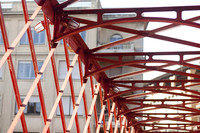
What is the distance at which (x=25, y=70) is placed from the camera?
4628 centimetres

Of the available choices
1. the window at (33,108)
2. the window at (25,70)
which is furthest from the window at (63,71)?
the window at (33,108)

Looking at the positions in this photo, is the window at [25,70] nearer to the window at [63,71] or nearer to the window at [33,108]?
the window at [63,71]

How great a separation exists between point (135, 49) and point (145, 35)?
28.7m

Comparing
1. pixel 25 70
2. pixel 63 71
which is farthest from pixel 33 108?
pixel 63 71

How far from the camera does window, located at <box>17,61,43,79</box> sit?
45.9 m

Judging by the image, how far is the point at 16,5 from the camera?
47.9 metres

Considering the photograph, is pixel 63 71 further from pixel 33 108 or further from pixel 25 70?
pixel 33 108

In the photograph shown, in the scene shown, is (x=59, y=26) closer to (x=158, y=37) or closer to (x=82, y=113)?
(x=158, y=37)

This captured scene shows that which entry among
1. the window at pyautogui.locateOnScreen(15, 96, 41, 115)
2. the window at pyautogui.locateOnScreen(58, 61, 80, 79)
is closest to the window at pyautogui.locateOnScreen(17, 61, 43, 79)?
the window at pyautogui.locateOnScreen(58, 61, 80, 79)

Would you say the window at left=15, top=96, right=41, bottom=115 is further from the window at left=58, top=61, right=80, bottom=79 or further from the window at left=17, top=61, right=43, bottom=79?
the window at left=58, top=61, right=80, bottom=79

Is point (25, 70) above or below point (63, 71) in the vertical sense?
above

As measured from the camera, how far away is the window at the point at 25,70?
45938mm

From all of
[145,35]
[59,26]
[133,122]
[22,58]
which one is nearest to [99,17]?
[59,26]

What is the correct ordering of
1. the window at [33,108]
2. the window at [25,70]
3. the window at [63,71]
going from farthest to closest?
the window at [25,70] → the window at [63,71] → the window at [33,108]
